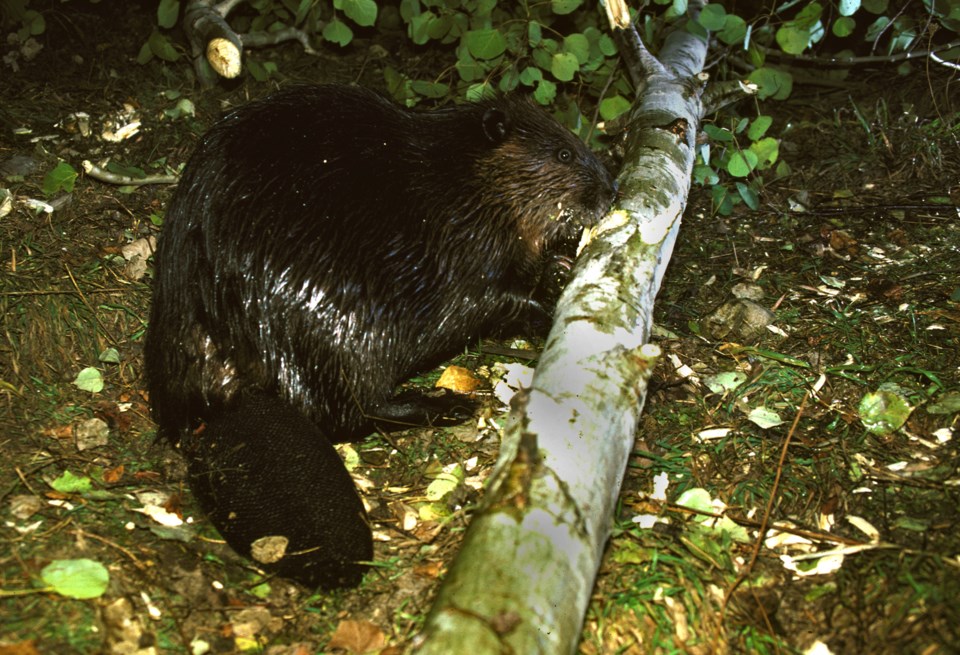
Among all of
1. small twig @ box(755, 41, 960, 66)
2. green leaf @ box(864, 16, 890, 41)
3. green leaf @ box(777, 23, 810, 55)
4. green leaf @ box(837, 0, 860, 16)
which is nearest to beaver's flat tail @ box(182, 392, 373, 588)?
green leaf @ box(777, 23, 810, 55)

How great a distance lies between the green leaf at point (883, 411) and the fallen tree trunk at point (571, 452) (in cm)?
77

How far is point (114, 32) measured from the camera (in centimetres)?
429

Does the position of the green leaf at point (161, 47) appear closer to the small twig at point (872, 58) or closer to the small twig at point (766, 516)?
the small twig at point (872, 58)

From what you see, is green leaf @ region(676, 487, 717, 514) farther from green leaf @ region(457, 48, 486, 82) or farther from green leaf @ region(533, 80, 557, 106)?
green leaf @ region(457, 48, 486, 82)

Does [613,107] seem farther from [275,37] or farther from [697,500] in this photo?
[697,500]

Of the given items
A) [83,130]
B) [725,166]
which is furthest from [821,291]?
[83,130]

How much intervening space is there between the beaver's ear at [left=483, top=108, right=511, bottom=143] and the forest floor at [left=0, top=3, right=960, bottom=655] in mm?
828

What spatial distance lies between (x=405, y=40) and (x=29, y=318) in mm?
2478

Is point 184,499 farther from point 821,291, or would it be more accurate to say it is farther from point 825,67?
point 825,67

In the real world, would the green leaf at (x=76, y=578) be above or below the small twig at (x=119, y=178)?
below

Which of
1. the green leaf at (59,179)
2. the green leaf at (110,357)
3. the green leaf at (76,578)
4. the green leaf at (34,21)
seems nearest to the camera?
the green leaf at (76,578)

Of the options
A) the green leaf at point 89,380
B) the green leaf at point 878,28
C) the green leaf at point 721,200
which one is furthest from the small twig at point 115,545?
the green leaf at point 878,28

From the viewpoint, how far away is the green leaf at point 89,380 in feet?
9.46

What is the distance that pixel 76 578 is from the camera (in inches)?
79.7
